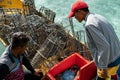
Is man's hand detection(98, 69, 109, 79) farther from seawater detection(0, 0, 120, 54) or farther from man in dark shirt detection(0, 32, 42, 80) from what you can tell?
seawater detection(0, 0, 120, 54)

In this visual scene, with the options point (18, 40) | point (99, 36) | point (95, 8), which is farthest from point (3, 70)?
point (95, 8)

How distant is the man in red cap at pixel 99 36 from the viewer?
12.2 feet

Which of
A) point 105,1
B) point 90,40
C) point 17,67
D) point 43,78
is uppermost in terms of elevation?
point 90,40

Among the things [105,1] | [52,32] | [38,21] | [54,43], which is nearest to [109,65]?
[54,43]

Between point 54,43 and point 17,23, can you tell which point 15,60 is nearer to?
point 54,43

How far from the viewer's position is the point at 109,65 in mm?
4113

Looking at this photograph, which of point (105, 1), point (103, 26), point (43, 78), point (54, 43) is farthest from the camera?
point (105, 1)

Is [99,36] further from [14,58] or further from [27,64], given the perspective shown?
[27,64]

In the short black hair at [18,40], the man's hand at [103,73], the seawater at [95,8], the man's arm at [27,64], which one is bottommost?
the seawater at [95,8]

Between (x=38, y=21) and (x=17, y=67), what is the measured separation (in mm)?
3423

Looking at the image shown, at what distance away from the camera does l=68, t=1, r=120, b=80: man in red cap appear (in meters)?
3.71

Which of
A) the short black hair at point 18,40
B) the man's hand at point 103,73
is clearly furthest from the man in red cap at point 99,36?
the short black hair at point 18,40

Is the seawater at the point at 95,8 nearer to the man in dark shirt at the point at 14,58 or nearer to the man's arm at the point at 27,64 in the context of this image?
the man's arm at the point at 27,64

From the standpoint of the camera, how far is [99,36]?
369 centimetres
